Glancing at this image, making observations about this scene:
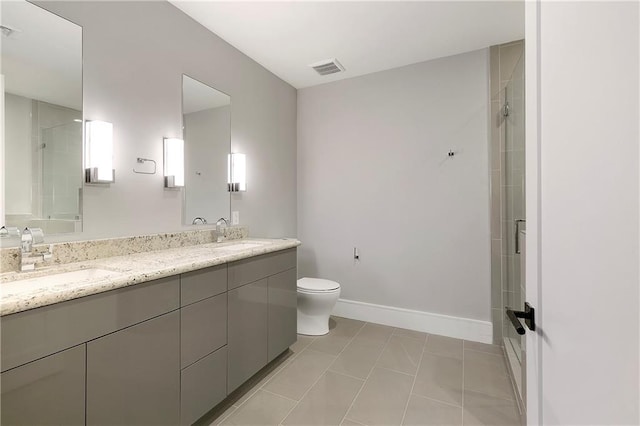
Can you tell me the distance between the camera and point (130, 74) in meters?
1.75

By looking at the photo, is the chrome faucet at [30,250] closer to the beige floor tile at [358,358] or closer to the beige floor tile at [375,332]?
the beige floor tile at [358,358]

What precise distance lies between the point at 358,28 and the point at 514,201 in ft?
6.21

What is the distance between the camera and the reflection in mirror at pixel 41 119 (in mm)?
1325

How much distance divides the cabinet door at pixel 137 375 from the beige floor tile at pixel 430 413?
4.23 ft

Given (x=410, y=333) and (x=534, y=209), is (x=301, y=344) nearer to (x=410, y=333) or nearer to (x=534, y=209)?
(x=410, y=333)

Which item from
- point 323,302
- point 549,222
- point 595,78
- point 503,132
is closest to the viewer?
point 595,78

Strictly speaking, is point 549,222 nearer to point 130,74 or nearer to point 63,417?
point 63,417

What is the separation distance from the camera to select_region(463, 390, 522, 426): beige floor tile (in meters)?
1.62

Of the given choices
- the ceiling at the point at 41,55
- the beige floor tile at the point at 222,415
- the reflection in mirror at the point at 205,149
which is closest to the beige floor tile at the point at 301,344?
the beige floor tile at the point at 222,415

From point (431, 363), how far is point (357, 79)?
2853mm

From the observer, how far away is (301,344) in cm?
257

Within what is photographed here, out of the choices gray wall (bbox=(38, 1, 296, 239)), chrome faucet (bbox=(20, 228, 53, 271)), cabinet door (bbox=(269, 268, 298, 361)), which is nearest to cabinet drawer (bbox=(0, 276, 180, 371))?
chrome faucet (bbox=(20, 228, 53, 271))

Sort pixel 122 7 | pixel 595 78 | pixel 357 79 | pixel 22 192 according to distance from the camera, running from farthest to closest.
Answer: pixel 357 79
pixel 122 7
pixel 22 192
pixel 595 78

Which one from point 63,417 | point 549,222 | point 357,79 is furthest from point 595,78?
point 357,79
